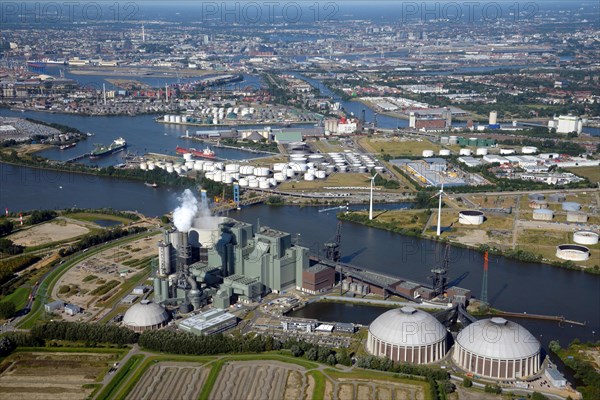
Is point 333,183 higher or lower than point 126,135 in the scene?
lower

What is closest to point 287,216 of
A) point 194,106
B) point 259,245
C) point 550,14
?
point 259,245

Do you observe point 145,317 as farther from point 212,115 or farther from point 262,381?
point 212,115

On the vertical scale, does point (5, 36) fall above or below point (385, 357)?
above

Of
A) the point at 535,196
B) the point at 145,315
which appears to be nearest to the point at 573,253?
the point at 535,196

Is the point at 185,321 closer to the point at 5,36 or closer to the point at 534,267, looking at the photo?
the point at 534,267

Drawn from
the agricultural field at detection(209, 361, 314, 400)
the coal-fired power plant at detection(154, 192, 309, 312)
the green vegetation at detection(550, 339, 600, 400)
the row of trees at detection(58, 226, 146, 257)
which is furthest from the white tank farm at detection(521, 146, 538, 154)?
the agricultural field at detection(209, 361, 314, 400)

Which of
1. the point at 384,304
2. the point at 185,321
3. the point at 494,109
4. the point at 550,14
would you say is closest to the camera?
the point at 185,321

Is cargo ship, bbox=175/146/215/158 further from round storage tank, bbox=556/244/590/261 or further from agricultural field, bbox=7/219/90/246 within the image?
round storage tank, bbox=556/244/590/261
